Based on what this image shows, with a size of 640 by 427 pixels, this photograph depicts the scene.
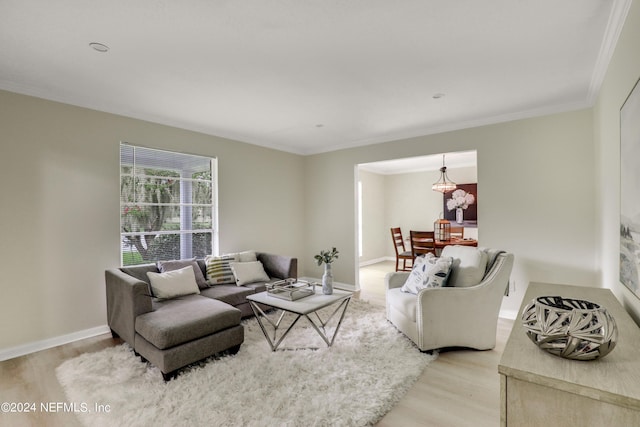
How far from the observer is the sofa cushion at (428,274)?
3.02m

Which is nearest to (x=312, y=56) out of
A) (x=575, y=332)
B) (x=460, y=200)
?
(x=575, y=332)

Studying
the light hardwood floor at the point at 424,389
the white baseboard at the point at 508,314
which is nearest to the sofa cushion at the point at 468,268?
the light hardwood floor at the point at 424,389

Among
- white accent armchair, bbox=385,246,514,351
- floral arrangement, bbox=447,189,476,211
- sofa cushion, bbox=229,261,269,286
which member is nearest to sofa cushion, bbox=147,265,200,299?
sofa cushion, bbox=229,261,269,286

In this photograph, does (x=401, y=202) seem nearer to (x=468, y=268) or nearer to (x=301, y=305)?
(x=468, y=268)

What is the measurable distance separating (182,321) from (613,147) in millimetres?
3510

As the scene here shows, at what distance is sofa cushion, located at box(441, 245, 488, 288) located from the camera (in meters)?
2.99

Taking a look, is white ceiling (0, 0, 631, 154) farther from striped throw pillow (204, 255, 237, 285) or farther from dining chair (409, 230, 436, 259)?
dining chair (409, 230, 436, 259)

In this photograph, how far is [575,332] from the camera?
3.51 feet

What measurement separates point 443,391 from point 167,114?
3.94 m

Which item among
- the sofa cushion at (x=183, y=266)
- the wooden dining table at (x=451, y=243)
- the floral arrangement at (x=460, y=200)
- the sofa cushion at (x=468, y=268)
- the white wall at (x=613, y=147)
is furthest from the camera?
the floral arrangement at (x=460, y=200)

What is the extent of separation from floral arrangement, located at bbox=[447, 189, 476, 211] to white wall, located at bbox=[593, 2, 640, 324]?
4005 millimetres

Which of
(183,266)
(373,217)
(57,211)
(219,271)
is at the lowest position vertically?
(219,271)

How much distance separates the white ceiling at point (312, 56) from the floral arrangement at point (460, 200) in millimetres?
3637

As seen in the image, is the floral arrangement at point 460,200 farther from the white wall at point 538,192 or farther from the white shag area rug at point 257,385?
the white shag area rug at point 257,385
